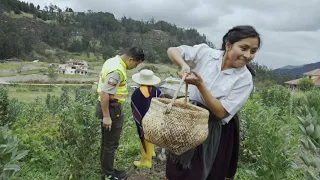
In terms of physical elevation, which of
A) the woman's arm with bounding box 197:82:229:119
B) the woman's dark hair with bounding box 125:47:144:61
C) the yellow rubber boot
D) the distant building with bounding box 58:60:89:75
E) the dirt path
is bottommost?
the distant building with bounding box 58:60:89:75

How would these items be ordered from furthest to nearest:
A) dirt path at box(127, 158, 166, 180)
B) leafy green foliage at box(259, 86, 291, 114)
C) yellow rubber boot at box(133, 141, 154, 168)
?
1. leafy green foliage at box(259, 86, 291, 114)
2. yellow rubber boot at box(133, 141, 154, 168)
3. dirt path at box(127, 158, 166, 180)

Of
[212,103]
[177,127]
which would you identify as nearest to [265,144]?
[212,103]

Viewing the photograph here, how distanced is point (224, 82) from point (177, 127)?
400 mm

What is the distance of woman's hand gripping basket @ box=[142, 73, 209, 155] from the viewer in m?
A: 1.60

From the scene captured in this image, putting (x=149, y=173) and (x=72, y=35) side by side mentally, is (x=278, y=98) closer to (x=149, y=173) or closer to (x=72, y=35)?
(x=149, y=173)

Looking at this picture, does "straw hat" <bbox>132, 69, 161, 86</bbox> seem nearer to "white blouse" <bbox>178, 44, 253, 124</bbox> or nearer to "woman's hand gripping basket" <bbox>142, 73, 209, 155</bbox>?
"white blouse" <bbox>178, 44, 253, 124</bbox>

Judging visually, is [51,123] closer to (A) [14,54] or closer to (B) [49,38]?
(A) [14,54]

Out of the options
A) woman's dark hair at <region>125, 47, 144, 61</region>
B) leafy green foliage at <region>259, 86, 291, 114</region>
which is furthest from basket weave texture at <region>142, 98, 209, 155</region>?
leafy green foliage at <region>259, 86, 291, 114</region>

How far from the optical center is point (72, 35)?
299 feet

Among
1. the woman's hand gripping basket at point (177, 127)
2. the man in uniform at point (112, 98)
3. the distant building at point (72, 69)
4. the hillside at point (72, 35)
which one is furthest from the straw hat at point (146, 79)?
the hillside at point (72, 35)

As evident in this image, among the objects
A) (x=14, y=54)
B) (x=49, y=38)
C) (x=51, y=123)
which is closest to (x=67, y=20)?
(x=49, y=38)

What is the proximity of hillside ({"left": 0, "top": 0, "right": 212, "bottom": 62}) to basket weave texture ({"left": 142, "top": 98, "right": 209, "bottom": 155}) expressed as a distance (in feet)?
214

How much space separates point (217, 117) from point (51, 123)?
336 cm

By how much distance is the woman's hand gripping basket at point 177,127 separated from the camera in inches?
62.9
